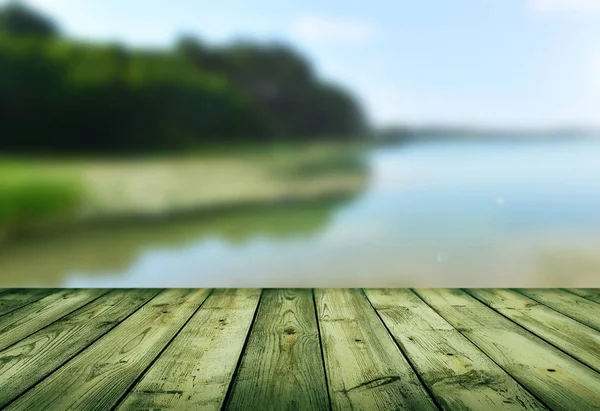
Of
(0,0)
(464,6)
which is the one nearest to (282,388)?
(464,6)

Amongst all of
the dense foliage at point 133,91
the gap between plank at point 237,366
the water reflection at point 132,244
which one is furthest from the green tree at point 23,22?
the gap between plank at point 237,366

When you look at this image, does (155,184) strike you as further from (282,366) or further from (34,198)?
(282,366)

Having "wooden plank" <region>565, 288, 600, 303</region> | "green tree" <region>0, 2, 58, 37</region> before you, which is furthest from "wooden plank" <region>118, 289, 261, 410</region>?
"green tree" <region>0, 2, 58, 37</region>

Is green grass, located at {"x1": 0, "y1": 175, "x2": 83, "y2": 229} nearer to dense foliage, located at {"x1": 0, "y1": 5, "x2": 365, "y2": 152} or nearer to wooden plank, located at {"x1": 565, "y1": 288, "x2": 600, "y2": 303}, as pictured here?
dense foliage, located at {"x1": 0, "y1": 5, "x2": 365, "y2": 152}

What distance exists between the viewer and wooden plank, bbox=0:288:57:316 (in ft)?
5.30

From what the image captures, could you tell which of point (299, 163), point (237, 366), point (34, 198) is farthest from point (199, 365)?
point (34, 198)

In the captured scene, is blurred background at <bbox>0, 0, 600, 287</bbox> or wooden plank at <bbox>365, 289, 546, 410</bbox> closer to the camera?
wooden plank at <bbox>365, 289, 546, 410</bbox>

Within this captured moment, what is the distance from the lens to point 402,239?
1.96 m

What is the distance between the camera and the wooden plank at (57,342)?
1.03m

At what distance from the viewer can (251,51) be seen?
1.99 m

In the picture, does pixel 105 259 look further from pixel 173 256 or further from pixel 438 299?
pixel 438 299

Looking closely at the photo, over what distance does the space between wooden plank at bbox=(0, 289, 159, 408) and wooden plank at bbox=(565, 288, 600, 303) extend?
4.21ft

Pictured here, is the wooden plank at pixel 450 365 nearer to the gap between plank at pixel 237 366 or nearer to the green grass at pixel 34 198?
the gap between plank at pixel 237 366

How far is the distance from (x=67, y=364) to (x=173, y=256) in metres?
0.85
